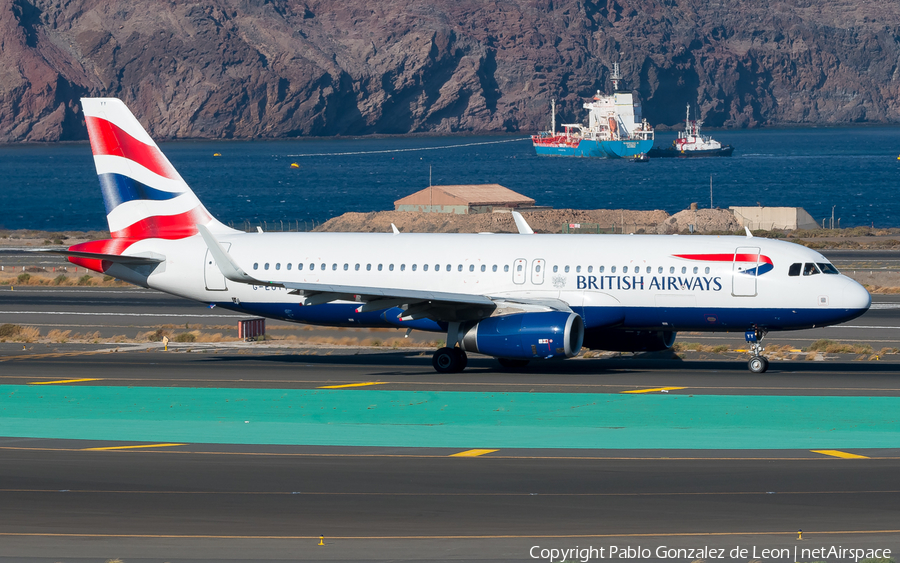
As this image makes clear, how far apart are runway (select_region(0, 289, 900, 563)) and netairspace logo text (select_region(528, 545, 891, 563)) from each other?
5.8 inches

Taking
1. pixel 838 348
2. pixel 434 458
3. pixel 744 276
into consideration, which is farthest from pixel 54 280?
pixel 434 458

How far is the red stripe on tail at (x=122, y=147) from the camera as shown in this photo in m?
38.8

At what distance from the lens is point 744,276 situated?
33531mm

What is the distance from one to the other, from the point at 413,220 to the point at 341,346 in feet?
211

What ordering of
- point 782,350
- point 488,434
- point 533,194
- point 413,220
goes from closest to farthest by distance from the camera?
point 488,434, point 782,350, point 413,220, point 533,194

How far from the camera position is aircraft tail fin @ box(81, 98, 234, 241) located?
3875 cm

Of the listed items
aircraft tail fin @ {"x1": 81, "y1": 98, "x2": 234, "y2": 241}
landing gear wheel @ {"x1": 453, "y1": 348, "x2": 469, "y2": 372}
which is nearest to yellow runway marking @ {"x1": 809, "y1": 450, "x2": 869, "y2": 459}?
landing gear wheel @ {"x1": 453, "y1": 348, "x2": 469, "y2": 372}

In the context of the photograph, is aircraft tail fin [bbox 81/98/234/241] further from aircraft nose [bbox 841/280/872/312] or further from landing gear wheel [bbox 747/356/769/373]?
aircraft nose [bbox 841/280/872/312]

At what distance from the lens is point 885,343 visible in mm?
42500

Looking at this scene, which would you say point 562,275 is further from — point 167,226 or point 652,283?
point 167,226

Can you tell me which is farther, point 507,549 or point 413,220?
point 413,220

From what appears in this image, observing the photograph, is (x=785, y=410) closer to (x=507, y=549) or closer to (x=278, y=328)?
(x=507, y=549)

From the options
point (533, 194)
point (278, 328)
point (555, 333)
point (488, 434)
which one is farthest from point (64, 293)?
point (533, 194)

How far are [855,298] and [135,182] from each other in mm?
23730
